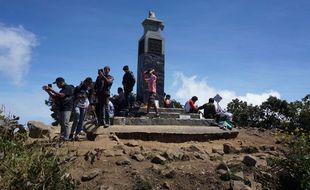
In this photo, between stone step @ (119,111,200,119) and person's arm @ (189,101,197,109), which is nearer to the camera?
stone step @ (119,111,200,119)

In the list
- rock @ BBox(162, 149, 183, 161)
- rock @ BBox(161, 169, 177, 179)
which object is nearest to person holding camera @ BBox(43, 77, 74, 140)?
rock @ BBox(162, 149, 183, 161)

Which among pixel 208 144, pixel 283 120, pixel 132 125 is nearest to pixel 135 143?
pixel 132 125

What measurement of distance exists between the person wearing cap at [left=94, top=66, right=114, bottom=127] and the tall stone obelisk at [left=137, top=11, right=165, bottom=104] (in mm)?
4158

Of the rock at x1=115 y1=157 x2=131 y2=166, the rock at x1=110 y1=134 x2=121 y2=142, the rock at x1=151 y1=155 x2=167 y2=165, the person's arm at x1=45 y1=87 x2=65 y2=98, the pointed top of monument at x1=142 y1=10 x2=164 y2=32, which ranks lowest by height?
the rock at x1=115 y1=157 x2=131 y2=166

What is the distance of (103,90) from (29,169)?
5.32 meters

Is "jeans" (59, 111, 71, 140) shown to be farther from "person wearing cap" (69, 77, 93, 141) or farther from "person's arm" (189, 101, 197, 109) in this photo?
"person's arm" (189, 101, 197, 109)

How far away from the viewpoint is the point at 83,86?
9.97m

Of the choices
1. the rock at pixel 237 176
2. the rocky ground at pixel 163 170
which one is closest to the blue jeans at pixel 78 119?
the rocky ground at pixel 163 170

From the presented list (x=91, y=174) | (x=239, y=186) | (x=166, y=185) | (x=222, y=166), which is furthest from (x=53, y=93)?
(x=239, y=186)

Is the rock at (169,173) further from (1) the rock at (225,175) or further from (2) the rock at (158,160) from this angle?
(1) the rock at (225,175)

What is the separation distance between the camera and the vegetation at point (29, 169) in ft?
17.0

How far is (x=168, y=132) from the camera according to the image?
11.3 metres

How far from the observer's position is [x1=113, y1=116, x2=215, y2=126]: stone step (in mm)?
11586

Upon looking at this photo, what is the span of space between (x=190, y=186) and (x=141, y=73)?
29.1 feet
